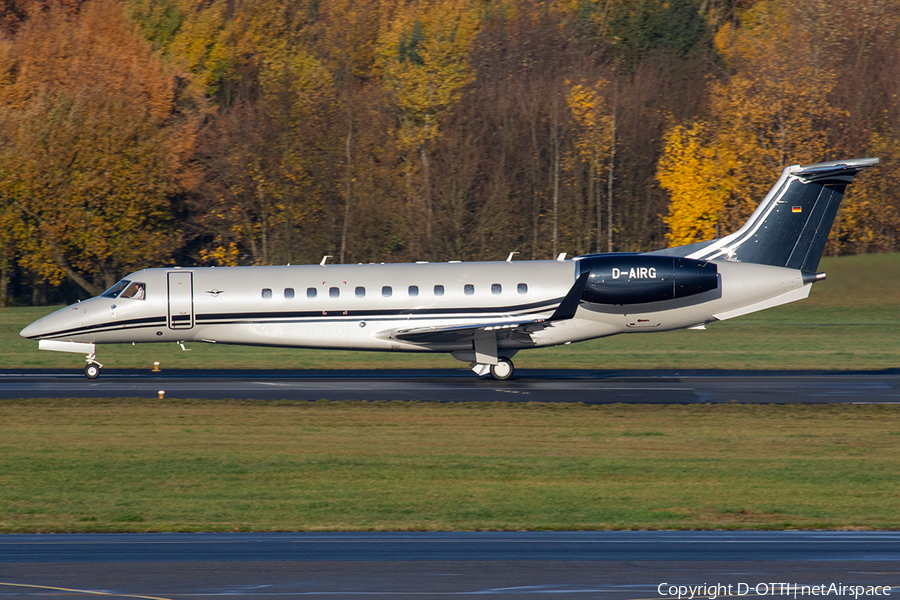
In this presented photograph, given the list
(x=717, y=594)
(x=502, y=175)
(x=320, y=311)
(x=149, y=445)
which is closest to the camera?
(x=717, y=594)

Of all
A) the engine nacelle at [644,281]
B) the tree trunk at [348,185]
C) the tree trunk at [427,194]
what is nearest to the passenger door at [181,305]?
the engine nacelle at [644,281]

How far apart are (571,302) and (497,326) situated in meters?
1.91

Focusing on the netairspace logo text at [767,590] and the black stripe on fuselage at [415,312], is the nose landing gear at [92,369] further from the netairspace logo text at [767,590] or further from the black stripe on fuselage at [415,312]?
the netairspace logo text at [767,590]

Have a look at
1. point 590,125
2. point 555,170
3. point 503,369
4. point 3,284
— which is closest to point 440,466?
point 503,369

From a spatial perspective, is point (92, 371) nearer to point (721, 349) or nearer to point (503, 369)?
point (503, 369)

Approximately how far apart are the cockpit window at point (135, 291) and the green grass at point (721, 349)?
4.08m

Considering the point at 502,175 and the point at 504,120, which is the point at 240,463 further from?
the point at 504,120

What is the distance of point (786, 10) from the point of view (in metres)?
66.6

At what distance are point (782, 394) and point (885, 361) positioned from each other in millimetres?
→ 9351

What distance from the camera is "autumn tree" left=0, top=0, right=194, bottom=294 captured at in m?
52.6

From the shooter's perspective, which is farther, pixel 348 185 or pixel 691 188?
pixel 348 185

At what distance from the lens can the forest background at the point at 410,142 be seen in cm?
5306

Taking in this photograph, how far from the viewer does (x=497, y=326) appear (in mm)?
24875

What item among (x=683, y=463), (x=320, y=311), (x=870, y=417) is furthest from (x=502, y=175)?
(x=683, y=463)
